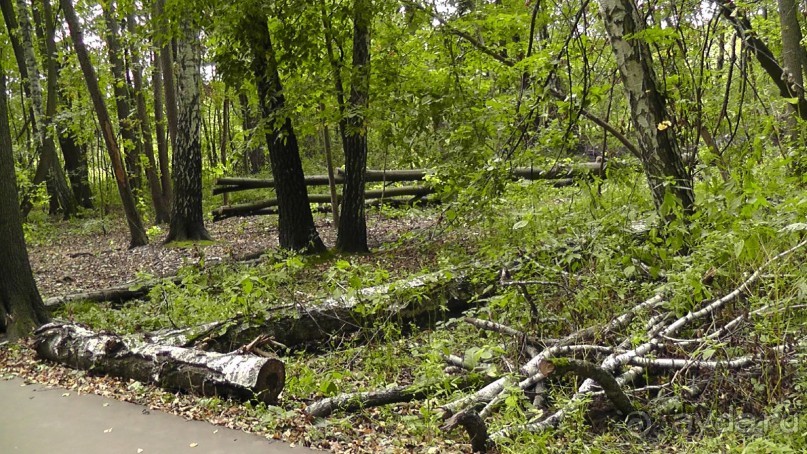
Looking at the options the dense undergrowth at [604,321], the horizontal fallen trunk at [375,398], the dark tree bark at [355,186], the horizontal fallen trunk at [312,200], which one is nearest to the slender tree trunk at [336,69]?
the dark tree bark at [355,186]

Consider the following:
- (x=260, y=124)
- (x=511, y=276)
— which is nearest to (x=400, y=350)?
(x=511, y=276)

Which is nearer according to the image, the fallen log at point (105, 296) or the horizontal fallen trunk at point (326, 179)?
the fallen log at point (105, 296)

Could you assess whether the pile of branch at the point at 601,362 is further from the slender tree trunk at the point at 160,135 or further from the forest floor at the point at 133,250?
the slender tree trunk at the point at 160,135

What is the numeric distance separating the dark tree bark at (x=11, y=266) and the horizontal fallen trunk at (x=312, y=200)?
326 inches

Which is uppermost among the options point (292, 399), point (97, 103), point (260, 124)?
point (97, 103)

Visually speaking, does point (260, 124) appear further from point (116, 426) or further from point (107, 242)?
point (107, 242)

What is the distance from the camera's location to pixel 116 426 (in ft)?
16.3

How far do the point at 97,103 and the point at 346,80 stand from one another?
6.03 meters

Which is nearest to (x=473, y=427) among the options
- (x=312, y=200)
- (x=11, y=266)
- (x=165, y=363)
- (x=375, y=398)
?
(x=375, y=398)

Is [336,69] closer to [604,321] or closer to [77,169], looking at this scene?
[604,321]

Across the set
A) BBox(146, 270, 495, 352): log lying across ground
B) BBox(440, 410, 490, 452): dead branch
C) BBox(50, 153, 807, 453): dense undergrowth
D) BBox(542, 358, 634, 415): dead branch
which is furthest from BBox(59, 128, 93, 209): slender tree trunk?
BBox(542, 358, 634, 415): dead branch

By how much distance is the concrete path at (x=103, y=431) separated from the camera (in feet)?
14.8

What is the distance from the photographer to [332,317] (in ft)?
22.3

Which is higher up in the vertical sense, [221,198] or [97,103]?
[97,103]
